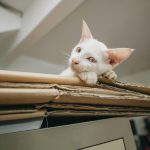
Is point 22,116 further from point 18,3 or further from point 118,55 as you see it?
point 18,3

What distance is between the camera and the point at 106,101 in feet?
1.74

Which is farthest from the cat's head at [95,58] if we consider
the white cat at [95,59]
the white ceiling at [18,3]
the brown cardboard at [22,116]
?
the white ceiling at [18,3]

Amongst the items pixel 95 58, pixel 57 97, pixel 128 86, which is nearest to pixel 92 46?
pixel 95 58

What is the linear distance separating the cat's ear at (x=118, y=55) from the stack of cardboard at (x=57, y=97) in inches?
5.3

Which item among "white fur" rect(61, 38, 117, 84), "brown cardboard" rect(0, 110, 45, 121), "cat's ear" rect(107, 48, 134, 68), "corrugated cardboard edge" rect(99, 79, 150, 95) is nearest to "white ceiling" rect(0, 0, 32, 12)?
"white fur" rect(61, 38, 117, 84)

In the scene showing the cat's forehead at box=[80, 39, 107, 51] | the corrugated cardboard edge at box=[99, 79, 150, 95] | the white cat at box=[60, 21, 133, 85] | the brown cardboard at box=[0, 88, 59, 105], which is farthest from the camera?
the cat's forehead at box=[80, 39, 107, 51]

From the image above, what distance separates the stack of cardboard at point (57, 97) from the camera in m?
0.36

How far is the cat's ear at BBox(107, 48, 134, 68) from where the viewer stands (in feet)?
2.31

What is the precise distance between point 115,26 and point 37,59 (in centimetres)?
100

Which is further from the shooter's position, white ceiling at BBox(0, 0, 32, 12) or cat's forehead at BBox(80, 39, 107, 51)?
white ceiling at BBox(0, 0, 32, 12)

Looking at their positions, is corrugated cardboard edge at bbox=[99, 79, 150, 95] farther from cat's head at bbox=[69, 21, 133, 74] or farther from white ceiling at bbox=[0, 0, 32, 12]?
white ceiling at bbox=[0, 0, 32, 12]

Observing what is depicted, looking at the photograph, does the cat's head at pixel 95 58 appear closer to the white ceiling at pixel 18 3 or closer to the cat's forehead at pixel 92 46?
the cat's forehead at pixel 92 46

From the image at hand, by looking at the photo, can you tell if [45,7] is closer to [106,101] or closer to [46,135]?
[106,101]

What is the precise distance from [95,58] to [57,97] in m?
0.38
